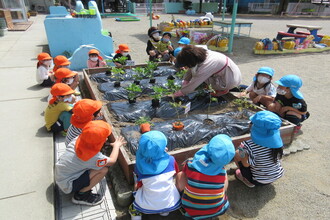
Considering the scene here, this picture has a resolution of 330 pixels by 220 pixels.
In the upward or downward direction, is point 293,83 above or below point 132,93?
above

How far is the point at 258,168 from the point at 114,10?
96.3ft

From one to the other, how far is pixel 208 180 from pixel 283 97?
7.54 feet

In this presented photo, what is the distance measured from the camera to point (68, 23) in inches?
279

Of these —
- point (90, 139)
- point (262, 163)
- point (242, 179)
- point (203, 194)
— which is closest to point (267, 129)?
point (262, 163)

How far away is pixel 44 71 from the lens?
5.02 meters

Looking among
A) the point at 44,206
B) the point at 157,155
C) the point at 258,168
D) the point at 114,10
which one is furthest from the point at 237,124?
the point at 114,10

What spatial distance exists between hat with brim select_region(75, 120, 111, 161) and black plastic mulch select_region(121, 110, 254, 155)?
808mm

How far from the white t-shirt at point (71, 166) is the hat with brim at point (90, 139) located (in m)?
0.13

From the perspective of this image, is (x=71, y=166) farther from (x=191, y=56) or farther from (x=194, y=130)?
(x=191, y=56)

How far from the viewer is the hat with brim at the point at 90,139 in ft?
6.31

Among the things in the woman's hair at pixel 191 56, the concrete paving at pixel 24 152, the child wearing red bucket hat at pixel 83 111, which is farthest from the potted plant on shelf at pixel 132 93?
the child wearing red bucket hat at pixel 83 111

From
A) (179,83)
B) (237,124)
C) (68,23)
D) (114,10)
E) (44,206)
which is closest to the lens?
(44,206)

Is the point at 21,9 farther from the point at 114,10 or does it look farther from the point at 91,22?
the point at 114,10

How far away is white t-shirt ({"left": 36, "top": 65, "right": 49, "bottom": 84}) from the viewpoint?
4940 mm
